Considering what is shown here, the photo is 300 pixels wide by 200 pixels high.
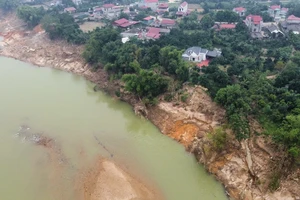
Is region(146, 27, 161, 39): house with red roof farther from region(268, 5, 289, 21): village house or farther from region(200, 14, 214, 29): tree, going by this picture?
region(268, 5, 289, 21): village house

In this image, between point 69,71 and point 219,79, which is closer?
point 219,79

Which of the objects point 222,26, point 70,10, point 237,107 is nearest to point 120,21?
point 70,10

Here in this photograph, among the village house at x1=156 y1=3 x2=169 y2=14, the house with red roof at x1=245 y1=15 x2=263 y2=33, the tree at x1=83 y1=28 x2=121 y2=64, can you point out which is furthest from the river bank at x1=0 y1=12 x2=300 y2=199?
the village house at x1=156 y1=3 x2=169 y2=14

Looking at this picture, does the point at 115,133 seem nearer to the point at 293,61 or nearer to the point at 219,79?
the point at 219,79

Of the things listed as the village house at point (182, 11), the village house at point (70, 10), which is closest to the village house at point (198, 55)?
the village house at point (182, 11)

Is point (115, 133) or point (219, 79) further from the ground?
point (219, 79)

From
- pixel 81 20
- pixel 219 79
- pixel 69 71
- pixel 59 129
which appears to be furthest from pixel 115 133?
pixel 81 20

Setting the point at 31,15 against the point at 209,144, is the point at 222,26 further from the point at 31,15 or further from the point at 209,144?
the point at 31,15
